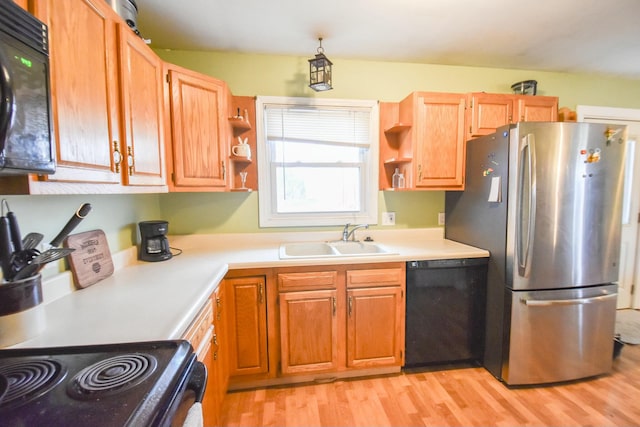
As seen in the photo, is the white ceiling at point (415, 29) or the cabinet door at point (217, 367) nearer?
the cabinet door at point (217, 367)

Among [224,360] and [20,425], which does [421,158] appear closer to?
[224,360]

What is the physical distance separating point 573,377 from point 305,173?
7.90ft

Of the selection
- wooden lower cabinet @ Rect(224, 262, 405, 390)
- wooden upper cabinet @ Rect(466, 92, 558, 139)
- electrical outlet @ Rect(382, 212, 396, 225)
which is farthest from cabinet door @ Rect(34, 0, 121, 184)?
wooden upper cabinet @ Rect(466, 92, 558, 139)

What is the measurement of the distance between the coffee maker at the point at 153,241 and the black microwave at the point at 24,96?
104 cm

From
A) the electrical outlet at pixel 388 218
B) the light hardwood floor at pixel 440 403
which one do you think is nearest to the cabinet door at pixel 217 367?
the light hardwood floor at pixel 440 403

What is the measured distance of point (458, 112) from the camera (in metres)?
2.09

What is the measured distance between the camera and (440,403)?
169 cm

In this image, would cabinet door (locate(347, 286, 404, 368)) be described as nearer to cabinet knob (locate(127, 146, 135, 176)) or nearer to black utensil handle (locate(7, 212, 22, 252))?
cabinet knob (locate(127, 146, 135, 176))

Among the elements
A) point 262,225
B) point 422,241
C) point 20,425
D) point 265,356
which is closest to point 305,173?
point 262,225

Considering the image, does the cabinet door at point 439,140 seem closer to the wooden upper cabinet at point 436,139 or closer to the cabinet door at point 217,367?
the wooden upper cabinet at point 436,139

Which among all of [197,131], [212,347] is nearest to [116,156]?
[197,131]

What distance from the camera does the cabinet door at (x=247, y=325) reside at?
1719 mm

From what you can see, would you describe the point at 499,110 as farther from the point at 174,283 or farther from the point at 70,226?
the point at 70,226

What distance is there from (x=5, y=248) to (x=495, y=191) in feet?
7.79
